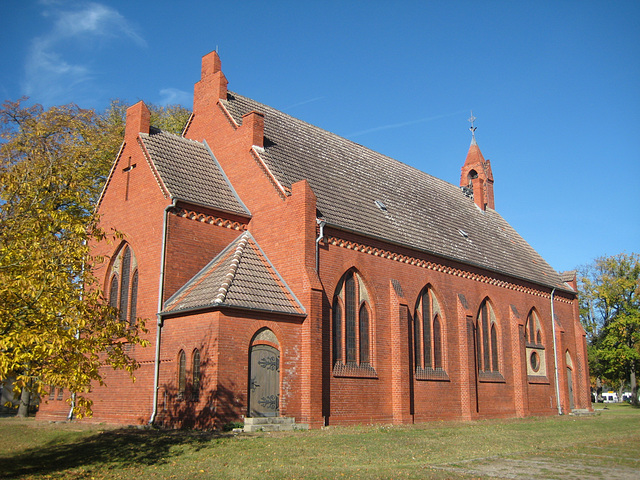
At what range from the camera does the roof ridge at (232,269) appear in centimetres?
1761

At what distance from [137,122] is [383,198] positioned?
11.7m

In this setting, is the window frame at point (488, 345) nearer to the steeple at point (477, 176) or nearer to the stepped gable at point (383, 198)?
the stepped gable at point (383, 198)

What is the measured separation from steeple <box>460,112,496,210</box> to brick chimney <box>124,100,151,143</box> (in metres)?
25.0

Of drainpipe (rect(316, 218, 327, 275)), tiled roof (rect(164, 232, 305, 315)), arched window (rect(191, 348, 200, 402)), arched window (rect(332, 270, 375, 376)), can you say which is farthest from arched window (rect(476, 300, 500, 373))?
arched window (rect(191, 348, 200, 402))

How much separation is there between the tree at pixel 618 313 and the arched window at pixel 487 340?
27.3 m

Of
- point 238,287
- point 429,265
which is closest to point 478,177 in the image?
point 429,265

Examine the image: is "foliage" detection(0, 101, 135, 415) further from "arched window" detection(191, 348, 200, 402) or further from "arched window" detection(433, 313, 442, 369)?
"arched window" detection(433, 313, 442, 369)

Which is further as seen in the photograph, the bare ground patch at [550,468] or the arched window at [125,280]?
the arched window at [125,280]

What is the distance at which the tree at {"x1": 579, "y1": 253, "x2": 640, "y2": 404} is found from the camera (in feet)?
171

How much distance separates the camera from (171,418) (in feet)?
59.6

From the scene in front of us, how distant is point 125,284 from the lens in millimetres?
21953

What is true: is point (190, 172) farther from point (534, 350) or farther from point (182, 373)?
point (534, 350)

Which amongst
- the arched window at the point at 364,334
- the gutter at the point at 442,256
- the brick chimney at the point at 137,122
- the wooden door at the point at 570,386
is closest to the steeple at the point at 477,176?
the gutter at the point at 442,256

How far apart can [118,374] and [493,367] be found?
19.0m
